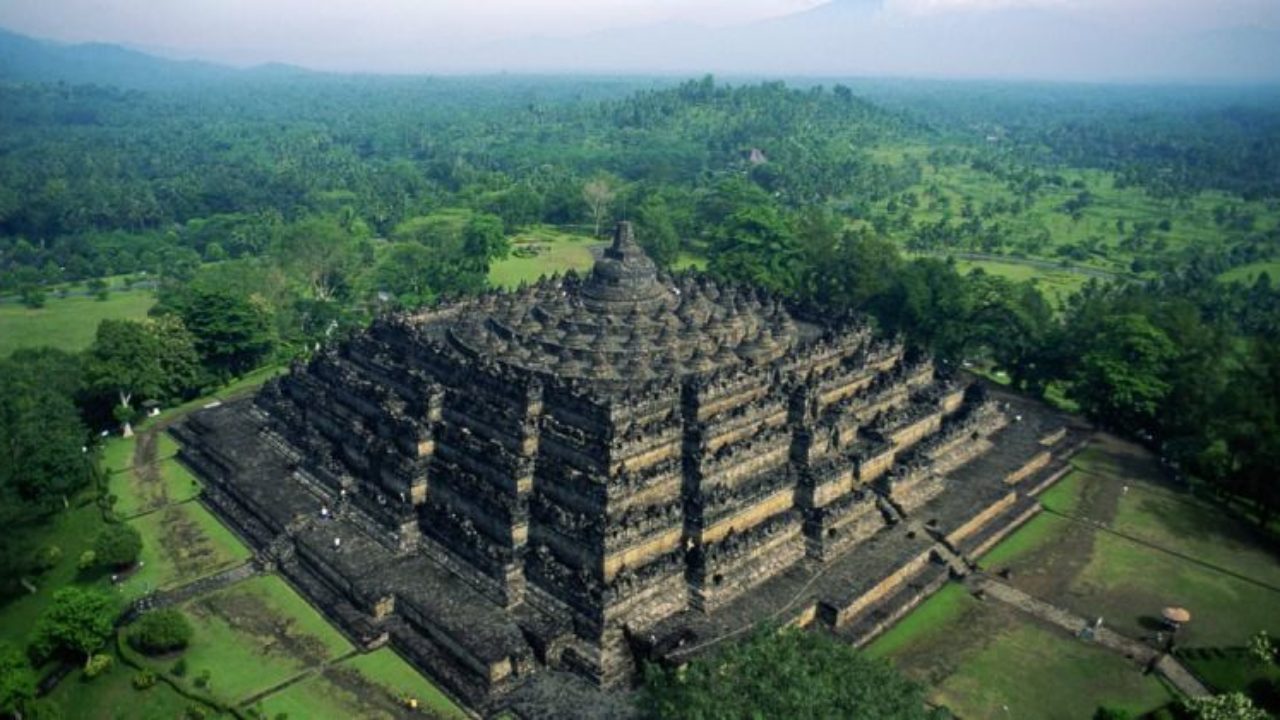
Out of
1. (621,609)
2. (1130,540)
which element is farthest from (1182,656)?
(621,609)

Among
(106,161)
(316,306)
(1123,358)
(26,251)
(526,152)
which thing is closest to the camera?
(1123,358)

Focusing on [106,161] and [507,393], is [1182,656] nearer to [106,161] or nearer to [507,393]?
[507,393]

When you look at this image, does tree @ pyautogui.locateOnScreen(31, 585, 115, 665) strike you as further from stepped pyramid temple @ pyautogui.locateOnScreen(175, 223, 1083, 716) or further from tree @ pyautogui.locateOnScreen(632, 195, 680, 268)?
tree @ pyautogui.locateOnScreen(632, 195, 680, 268)

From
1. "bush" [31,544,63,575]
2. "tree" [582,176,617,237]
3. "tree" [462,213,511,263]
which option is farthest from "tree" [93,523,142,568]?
"tree" [582,176,617,237]

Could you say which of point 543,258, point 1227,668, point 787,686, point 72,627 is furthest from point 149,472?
point 543,258

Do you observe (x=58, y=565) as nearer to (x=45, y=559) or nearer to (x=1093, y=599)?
(x=45, y=559)

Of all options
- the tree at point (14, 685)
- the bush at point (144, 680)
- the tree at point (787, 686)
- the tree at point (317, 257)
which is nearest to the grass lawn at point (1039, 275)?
the tree at point (317, 257)
